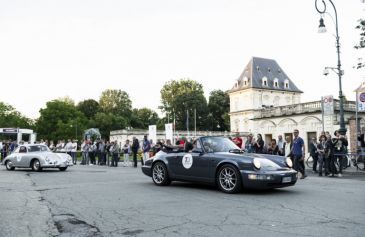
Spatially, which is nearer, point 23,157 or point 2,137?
point 23,157

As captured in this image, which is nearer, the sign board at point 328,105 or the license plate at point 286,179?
the license plate at point 286,179

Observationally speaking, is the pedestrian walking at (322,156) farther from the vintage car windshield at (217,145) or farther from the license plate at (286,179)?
the license plate at (286,179)

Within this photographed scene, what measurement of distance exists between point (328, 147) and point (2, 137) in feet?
118

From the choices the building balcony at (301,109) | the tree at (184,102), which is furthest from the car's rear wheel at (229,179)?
the tree at (184,102)

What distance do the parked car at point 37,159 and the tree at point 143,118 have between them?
94.1 m

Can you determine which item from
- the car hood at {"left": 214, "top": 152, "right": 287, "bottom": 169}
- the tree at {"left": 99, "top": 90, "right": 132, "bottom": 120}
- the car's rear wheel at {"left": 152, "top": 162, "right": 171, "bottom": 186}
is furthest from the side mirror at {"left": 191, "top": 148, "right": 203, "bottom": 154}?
the tree at {"left": 99, "top": 90, "right": 132, "bottom": 120}

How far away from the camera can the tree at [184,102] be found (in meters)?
101

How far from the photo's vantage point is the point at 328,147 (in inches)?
632

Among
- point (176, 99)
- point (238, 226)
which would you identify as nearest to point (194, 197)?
point (238, 226)

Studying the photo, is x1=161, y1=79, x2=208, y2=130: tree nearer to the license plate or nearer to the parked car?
the parked car

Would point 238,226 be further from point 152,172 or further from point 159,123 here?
point 159,123

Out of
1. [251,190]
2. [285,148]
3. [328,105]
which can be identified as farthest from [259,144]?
[251,190]

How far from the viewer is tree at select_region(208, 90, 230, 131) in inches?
4104

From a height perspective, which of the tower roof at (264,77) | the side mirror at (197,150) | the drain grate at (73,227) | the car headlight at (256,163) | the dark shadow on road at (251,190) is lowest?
the drain grate at (73,227)
